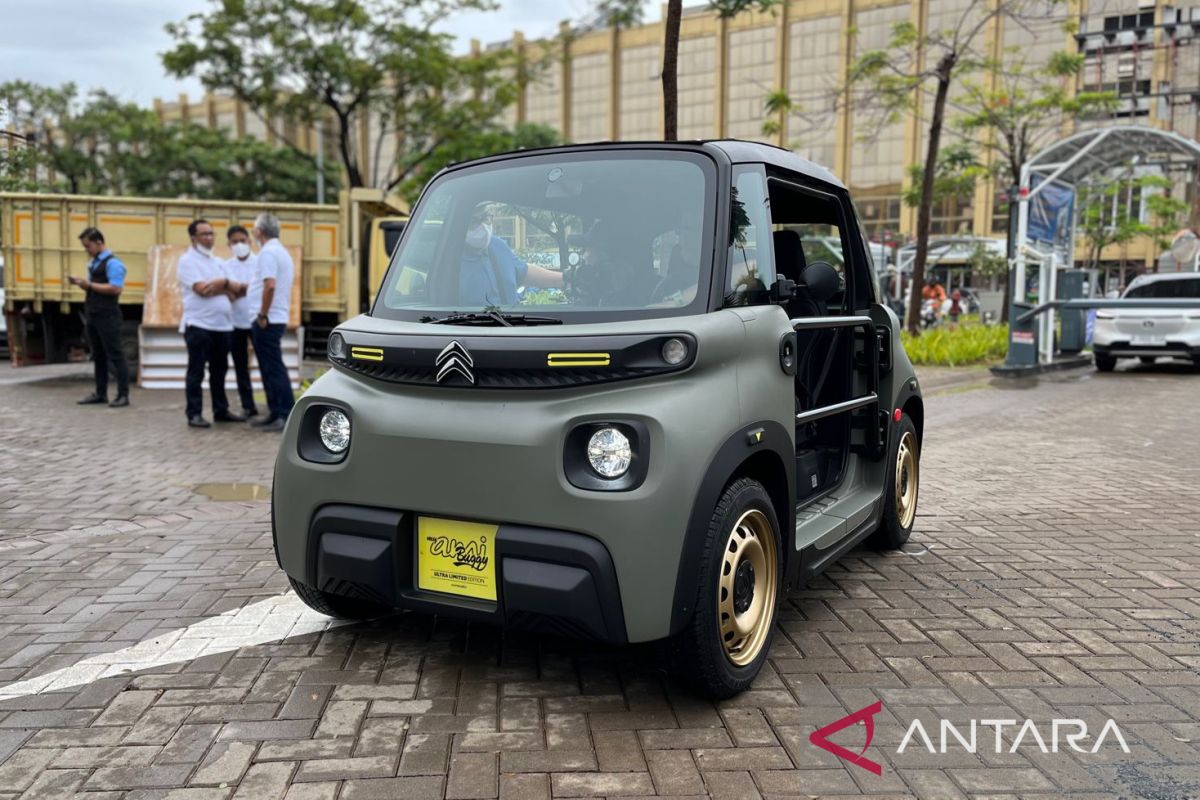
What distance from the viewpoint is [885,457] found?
4.59 meters

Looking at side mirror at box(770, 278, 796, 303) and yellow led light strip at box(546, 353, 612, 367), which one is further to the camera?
side mirror at box(770, 278, 796, 303)

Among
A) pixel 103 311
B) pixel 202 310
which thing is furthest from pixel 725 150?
pixel 103 311

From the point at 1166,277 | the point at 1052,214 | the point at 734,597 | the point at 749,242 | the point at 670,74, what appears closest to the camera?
the point at 734,597

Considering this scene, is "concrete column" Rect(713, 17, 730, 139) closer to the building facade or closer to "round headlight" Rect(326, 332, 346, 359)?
the building facade

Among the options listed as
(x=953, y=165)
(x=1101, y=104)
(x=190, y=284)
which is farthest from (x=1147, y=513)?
(x=1101, y=104)

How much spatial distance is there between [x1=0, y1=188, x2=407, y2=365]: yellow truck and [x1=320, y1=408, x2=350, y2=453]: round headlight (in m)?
10.5

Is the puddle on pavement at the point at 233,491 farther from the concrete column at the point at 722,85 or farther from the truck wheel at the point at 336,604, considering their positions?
the concrete column at the point at 722,85

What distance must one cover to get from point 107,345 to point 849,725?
9.63m

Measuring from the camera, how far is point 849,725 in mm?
3062

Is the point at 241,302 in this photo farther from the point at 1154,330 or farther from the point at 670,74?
the point at 1154,330

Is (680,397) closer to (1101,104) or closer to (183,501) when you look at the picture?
(183,501)

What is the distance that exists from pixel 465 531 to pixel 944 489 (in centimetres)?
483

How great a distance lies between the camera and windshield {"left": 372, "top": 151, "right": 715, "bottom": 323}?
3252 mm

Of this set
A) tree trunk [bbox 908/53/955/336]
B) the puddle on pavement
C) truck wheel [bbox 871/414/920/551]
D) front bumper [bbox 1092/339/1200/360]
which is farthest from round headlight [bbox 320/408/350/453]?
tree trunk [bbox 908/53/955/336]
